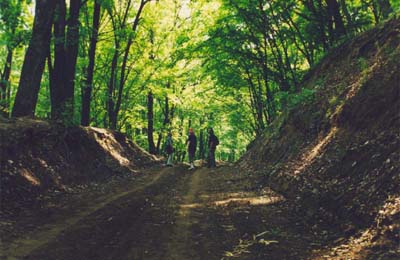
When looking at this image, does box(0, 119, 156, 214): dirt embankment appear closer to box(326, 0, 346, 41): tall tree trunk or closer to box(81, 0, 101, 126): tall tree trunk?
box(81, 0, 101, 126): tall tree trunk

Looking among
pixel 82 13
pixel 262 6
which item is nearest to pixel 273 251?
pixel 262 6

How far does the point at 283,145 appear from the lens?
12906 mm

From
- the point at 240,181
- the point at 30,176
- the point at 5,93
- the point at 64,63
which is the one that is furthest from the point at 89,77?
the point at 240,181

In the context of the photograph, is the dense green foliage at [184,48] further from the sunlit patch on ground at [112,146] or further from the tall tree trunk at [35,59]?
the sunlit patch on ground at [112,146]

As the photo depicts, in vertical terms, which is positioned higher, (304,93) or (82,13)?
(82,13)

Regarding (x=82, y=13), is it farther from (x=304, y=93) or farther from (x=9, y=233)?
(x=9, y=233)

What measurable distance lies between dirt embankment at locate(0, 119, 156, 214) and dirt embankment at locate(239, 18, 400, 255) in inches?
248

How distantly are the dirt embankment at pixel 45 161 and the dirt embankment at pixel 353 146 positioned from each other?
20.7ft

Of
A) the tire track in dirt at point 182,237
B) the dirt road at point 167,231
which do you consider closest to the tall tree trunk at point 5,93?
the dirt road at point 167,231

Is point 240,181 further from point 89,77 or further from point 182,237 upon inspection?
point 89,77

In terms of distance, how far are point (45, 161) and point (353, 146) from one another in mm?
8430

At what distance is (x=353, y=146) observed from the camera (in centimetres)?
711

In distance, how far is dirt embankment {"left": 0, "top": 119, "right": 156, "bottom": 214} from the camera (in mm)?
8109

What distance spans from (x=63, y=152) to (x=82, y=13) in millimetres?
11693
